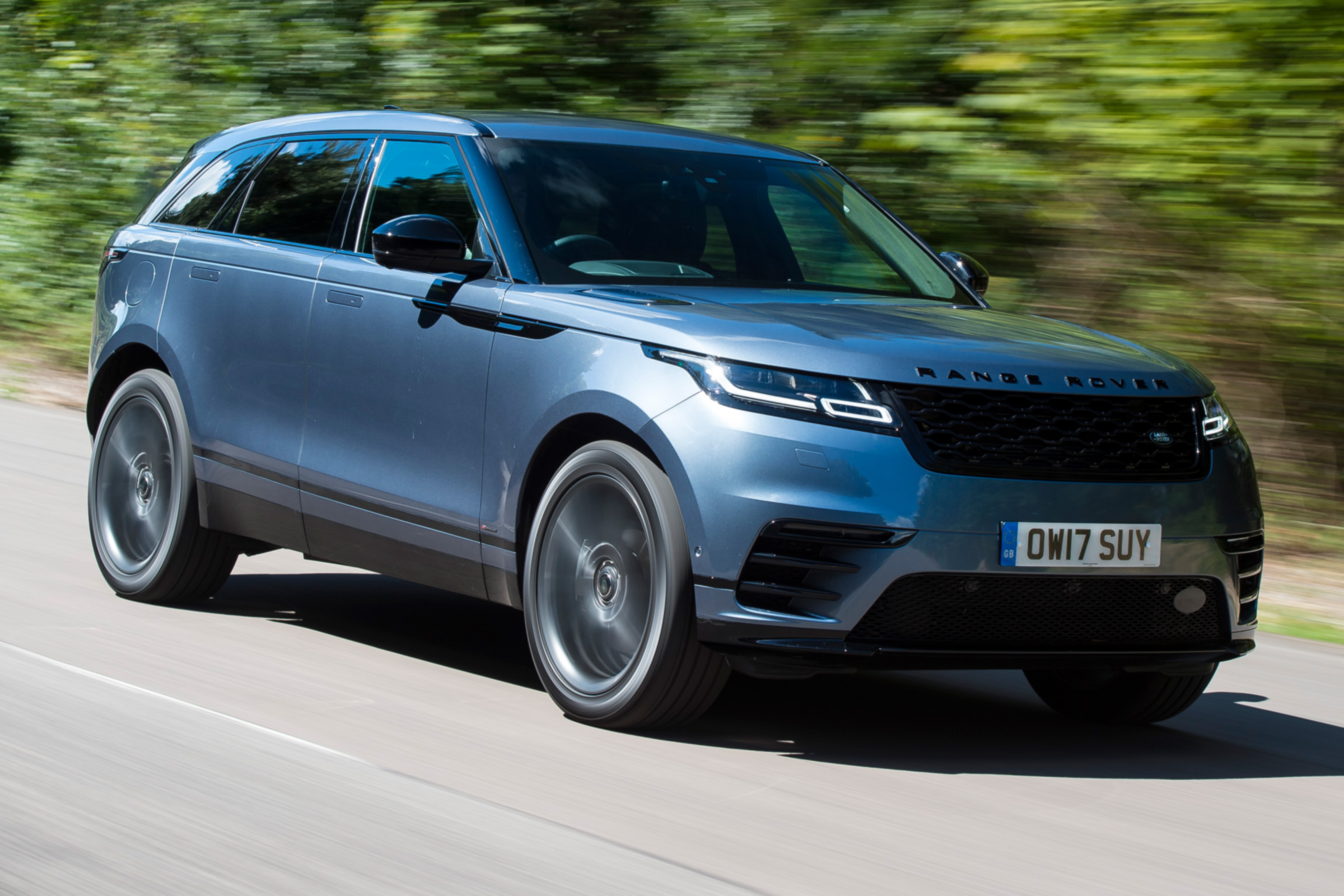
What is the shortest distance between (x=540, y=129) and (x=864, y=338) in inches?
69.0

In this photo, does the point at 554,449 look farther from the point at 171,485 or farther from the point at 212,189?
the point at 212,189

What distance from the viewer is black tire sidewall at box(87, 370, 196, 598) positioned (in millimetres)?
6832

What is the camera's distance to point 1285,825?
4.49 meters

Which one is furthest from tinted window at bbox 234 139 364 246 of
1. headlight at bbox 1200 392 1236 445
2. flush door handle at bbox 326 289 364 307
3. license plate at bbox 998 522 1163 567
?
headlight at bbox 1200 392 1236 445

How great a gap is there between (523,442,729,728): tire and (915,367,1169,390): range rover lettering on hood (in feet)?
2.51

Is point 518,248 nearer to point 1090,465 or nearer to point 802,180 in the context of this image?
point 802,180

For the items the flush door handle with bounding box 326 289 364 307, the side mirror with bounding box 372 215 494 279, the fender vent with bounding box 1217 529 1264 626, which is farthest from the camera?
the flush door handle with bounding box 326 289 364 307

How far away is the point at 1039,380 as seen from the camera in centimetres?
480

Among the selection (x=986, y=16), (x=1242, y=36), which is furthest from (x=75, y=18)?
(x=1242, y=36)

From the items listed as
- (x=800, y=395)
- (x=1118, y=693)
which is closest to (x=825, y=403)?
(x=800, y=395)

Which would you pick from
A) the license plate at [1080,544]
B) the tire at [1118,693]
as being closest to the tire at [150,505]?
the tire at [1118,693]

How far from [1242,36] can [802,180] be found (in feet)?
11.2

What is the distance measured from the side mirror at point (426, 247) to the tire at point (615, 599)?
78 cm

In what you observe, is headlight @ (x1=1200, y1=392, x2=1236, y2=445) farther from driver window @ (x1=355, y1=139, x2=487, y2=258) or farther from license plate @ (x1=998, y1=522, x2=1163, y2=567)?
driver window @ (x1=355, y1=139, x2=487, y2=258)
